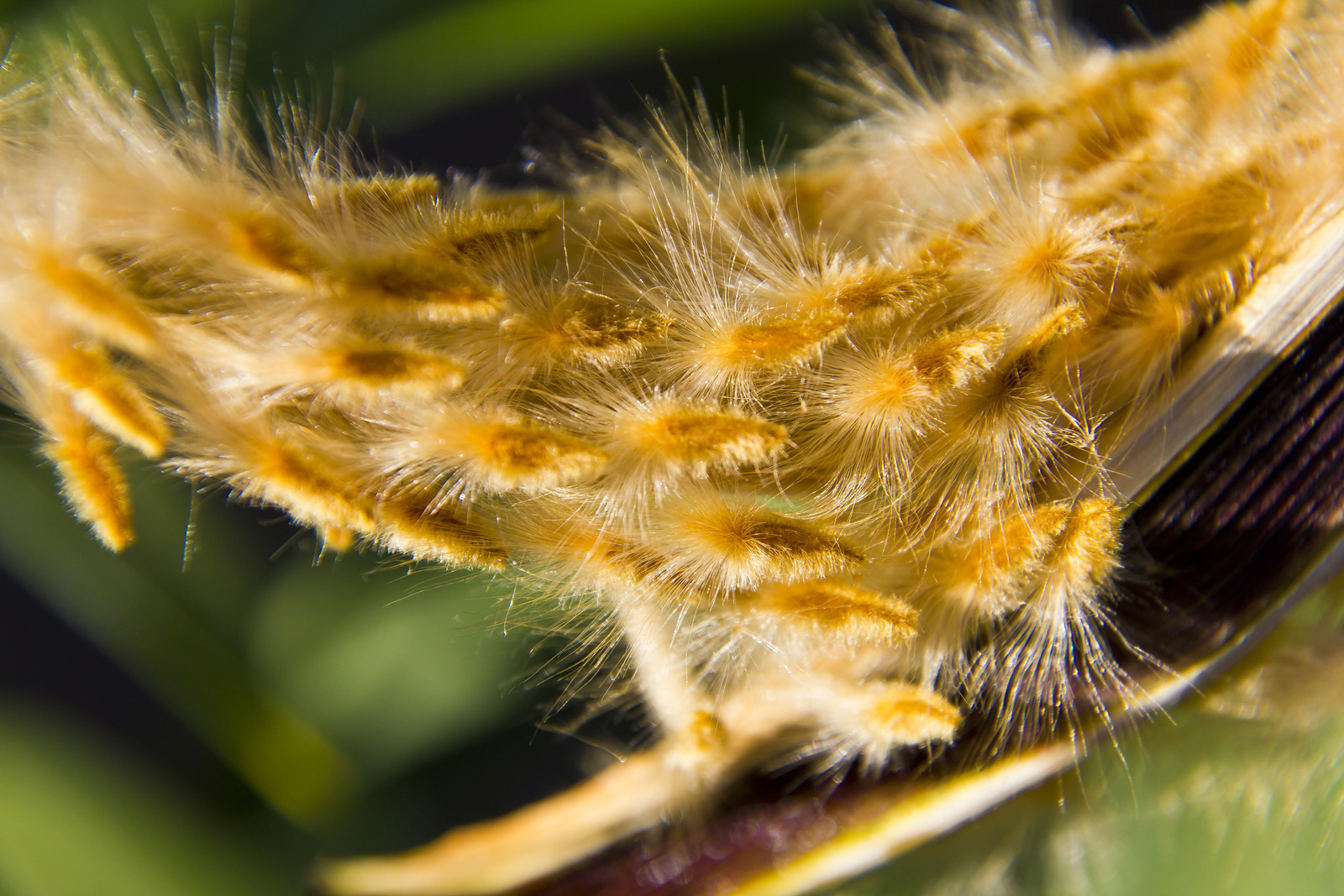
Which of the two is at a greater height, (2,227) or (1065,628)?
(2,227)

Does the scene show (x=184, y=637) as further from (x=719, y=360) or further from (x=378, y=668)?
(x=719, y=360)

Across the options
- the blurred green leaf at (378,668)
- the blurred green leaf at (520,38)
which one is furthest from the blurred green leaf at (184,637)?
the blurred green leaf at (520,38)

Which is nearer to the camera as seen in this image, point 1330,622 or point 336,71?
point 1330,622

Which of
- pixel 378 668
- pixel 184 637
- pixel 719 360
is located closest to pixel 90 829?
pixel 184 637

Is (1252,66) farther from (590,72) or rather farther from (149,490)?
(149,490)

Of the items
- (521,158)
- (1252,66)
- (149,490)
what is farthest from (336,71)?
(1252,66)

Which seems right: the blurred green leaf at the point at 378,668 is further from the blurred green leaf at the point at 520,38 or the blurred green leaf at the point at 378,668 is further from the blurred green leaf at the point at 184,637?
the blurred green leaf at the point at 520,38

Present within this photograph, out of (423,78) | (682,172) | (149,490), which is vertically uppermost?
(423,78)
